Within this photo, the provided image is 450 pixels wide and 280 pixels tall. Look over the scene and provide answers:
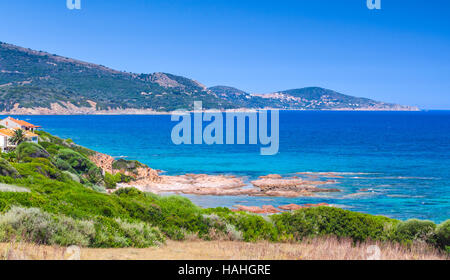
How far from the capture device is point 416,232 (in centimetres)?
1465

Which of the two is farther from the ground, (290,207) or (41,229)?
(41,229)

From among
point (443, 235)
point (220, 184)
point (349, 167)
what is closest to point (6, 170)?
point (443, 235)

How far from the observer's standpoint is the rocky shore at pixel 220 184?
1652 inches

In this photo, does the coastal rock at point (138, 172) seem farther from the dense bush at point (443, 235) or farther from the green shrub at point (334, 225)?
the dense bush at point (443, 235)

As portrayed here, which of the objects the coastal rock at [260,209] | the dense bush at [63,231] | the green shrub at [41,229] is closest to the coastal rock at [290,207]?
the coastal rock at [260,209]

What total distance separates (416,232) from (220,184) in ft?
105

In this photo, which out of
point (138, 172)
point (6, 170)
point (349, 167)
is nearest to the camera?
point (6, 170)

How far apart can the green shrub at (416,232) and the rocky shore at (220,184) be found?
25.7m

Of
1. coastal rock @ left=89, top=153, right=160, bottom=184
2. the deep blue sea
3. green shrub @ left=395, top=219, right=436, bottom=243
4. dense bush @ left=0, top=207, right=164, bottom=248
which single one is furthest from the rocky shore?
dense bush @ left=0, top=207, right=164, bottom=248

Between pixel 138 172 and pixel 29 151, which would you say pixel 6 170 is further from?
pixel 138 172

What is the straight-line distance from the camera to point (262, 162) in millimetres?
66062
